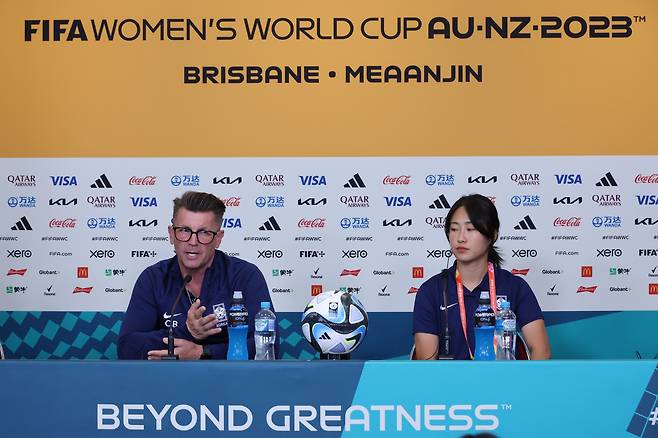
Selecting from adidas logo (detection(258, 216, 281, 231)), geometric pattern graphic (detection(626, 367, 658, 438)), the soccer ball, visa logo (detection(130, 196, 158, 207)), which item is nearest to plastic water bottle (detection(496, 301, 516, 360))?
the soccer ball

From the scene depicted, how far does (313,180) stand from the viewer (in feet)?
17.3

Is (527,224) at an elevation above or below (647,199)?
below

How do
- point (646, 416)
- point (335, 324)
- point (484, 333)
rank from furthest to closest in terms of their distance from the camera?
point (484, 333) < point (335, 324) < point (646, 416)

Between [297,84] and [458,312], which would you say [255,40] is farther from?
[458,312]

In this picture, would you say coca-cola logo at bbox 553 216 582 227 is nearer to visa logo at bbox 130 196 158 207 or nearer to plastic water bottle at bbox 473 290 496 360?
plastic water bottle at bbox 473 290 496 360

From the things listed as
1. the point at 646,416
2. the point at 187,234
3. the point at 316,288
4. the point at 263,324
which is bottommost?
the point at 646,416

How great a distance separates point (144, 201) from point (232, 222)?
47 centimetres

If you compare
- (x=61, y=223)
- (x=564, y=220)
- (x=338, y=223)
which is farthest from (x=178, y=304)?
(x=564, y=220)

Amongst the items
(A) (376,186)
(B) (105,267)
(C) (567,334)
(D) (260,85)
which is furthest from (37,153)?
(C) (567,334)

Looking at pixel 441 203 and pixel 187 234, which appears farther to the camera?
pixel 441 203

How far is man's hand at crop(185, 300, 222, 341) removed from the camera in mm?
3617

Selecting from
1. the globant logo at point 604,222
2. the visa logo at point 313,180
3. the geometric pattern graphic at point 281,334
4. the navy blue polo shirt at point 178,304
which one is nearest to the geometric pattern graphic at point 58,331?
the geometric pattern graphic at point 281,334

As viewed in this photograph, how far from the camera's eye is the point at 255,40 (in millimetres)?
5273

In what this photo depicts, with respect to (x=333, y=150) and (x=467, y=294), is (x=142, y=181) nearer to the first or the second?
(x=333, y=150)
